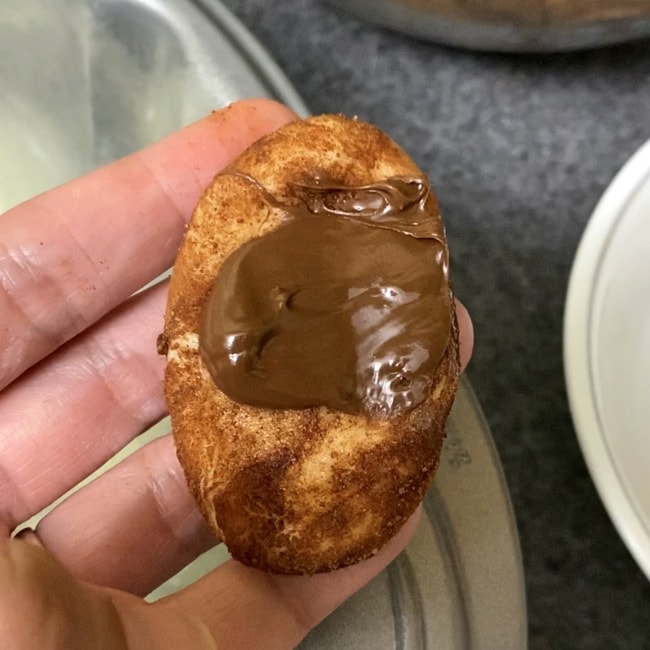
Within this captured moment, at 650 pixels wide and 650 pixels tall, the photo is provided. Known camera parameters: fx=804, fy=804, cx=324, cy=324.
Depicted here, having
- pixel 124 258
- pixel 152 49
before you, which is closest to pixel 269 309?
pixel 124 258

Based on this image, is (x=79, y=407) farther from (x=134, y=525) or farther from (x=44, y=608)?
(x=44, y=608)

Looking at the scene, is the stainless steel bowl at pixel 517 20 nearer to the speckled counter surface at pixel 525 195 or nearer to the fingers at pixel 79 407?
the speckled counter surface at pixel 525 195

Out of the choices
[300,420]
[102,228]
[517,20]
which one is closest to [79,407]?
[102,228]

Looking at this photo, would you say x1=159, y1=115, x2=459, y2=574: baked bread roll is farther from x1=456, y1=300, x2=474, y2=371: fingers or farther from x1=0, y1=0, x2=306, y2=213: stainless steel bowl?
x1=0, y1=0, x2=306, y2=213: stainless steel bowl

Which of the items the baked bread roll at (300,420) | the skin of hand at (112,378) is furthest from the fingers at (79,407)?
the baked bread roll at (300,420)

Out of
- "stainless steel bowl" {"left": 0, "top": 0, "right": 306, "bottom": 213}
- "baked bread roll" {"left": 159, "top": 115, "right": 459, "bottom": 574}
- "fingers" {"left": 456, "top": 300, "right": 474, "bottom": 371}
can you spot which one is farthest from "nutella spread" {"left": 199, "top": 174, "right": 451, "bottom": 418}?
"stainless steel bowl" {"left": 0, "top": 0, "right": 306, "bottom": 213}

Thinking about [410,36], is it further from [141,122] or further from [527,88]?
[141,122]
